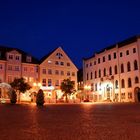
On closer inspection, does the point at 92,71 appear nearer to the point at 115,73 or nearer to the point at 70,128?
the point at 115,73

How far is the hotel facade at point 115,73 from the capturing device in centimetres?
6103

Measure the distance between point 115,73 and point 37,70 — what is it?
22062 millimetres

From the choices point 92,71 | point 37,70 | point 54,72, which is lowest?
point 54,72

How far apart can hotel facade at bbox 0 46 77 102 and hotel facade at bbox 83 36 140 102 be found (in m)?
6.60

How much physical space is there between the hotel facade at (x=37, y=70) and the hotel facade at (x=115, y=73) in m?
6.60

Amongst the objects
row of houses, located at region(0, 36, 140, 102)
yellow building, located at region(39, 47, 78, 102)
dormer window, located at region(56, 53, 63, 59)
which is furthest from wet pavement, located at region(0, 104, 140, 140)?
dormer window, located at region(56, 53, 63, 59)

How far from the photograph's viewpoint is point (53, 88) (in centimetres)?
7406

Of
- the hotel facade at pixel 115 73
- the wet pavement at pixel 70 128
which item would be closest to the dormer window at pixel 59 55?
the hotel facade at pixel 115 73

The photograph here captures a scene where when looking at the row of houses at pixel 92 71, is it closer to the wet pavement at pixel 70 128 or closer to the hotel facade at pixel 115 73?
the hotel facade at pixel 115 73

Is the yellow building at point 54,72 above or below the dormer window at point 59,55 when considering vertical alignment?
below

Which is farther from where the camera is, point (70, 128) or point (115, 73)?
point (115, 73)

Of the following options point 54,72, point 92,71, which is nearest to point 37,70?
point 54,72

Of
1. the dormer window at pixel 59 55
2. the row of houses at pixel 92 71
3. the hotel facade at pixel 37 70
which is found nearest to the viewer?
the row of houses at pixel 92 71

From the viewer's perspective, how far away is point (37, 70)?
239 ft
